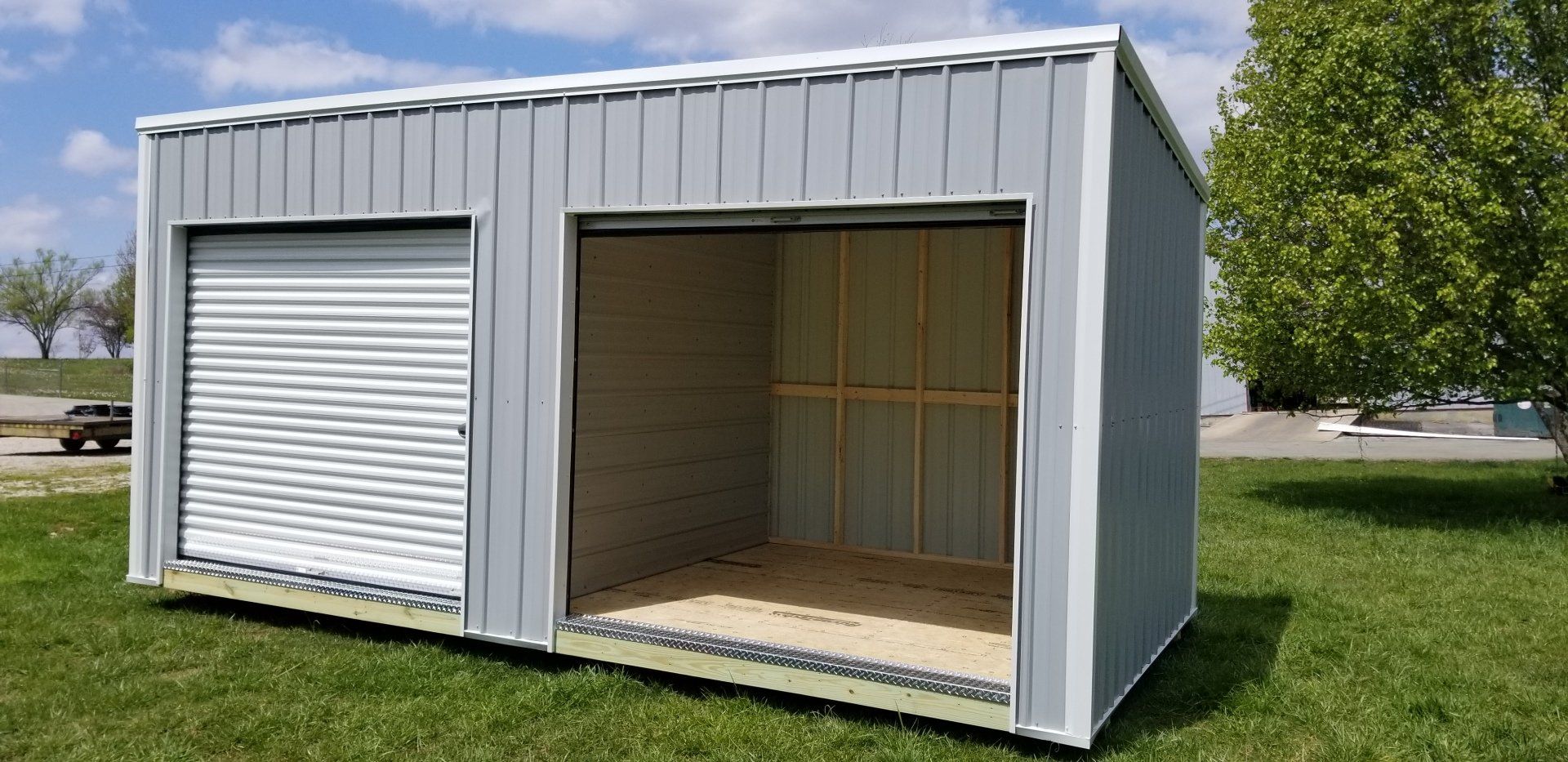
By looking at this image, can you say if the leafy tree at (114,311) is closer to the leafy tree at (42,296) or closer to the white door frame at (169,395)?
the leafy tree at (42,296)

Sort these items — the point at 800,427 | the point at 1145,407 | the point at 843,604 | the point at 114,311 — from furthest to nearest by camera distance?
1. the point at 114,311
2. the point at 800,427
3. the point at 843,604
4. the point at 1145,407

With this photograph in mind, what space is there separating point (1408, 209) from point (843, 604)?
8.24 m

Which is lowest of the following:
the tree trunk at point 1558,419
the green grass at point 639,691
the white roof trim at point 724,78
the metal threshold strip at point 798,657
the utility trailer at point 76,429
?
the green grass at point 639,691

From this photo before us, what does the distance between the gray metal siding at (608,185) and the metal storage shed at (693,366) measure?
0.01 meters

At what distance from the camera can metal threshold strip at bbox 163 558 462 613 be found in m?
5.77

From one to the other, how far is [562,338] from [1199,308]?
12.4 feet

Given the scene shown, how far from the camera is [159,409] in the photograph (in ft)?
21.7

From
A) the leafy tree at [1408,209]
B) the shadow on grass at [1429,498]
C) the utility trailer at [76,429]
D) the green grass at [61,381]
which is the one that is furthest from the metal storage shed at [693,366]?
the green grass at [61,381]

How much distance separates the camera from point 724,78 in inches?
197

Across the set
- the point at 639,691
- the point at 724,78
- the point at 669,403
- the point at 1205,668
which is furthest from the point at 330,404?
the point at 1205,668

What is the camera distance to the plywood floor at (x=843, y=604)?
533cm

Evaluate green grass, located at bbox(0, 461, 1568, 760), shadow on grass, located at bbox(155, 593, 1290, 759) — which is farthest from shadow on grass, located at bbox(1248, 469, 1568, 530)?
shadow on grass, located at bbox(155, 593, 1290, 759)

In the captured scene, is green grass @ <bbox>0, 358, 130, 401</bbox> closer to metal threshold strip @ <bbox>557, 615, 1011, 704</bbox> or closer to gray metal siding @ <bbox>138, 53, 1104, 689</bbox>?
gray metal siding @ <bbox>138, 53, 1104, 689</bbox>

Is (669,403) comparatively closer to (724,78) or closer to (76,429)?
(724,78)
